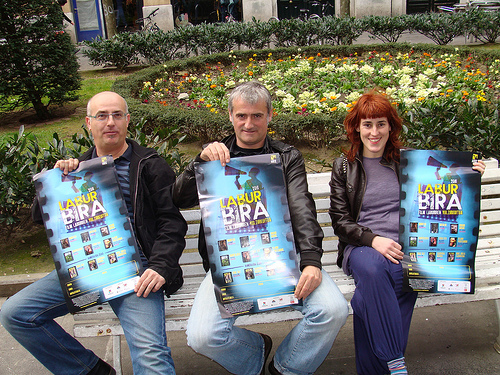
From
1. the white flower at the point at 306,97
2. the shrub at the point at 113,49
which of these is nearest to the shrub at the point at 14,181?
the white flower at the point at 306,97

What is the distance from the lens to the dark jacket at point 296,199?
8.39ft

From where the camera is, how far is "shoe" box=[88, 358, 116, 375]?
8.62 ft

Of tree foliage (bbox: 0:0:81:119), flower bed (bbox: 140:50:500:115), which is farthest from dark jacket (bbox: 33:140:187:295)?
tree foliage (bbox: 0:0:81:119)

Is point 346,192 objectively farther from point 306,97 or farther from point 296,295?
point 306,97

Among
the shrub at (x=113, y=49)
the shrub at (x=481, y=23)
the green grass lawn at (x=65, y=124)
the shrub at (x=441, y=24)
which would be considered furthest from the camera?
the shrub at (x=481, y=23)

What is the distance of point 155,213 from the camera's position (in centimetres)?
275

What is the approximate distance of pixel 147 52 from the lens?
456 inches

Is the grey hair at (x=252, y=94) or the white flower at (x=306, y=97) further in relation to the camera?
the white flower at (x=306, y=97)

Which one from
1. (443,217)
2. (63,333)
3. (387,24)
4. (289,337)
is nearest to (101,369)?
(63,333)

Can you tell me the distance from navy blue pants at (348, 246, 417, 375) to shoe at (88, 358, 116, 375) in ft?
4.54

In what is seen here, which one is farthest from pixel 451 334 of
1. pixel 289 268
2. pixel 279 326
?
pixel 289 268

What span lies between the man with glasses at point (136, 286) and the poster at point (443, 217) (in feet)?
4.20

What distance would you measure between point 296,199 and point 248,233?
13.8 inches

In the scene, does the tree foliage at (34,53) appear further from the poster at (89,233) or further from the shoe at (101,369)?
the shoe at (101,369)
